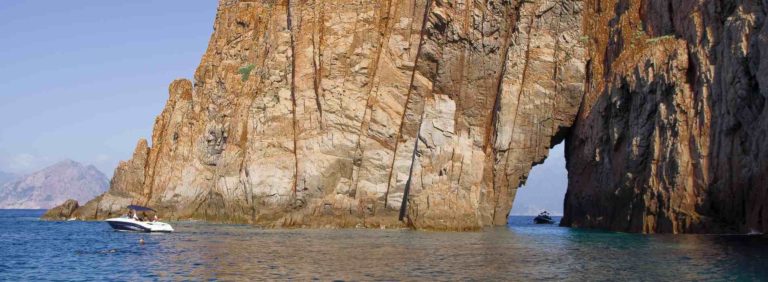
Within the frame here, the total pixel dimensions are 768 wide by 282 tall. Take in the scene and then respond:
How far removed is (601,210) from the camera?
218 feet

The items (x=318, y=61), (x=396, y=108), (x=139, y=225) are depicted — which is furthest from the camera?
(x=318, y=61)

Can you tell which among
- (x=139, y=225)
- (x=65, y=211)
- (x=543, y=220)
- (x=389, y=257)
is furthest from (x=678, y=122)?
(x=65, y=211)

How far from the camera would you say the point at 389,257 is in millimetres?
38031

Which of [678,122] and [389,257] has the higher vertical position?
[678,122]

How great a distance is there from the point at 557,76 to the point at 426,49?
12.6 metres

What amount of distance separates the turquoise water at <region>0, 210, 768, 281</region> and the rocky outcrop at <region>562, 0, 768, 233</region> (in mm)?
3721

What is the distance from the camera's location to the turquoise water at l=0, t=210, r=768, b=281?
103 ft

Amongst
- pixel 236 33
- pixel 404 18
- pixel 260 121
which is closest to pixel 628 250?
pixel 404 18

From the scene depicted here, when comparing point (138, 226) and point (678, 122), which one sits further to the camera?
point (138, 226)

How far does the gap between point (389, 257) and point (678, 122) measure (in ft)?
88.1

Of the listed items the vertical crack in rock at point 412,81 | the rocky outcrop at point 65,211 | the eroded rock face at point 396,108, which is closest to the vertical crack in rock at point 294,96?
the eroded rock face at point 396,108

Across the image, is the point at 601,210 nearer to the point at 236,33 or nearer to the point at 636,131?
the point at 636,131

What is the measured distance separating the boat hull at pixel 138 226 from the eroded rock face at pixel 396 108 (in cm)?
945

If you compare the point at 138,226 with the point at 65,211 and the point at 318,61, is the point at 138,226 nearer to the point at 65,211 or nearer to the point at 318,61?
the point at 318,61
